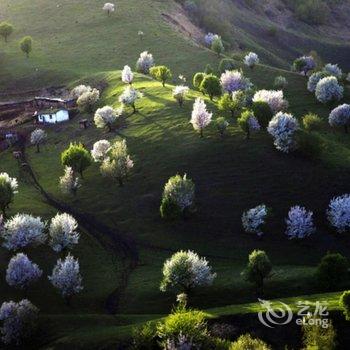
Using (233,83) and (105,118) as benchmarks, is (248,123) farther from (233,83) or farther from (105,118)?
(105,118)

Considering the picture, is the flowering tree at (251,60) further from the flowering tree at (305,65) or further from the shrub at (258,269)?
the shrub at (258,269)

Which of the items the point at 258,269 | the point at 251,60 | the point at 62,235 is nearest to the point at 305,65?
the point at 251,60

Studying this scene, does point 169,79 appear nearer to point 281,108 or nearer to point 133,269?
point 281,108

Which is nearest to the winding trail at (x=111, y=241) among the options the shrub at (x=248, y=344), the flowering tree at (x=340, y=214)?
the shrub at (x=248, y=344)

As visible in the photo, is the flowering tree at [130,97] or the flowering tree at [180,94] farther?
the flowering tree at [130,97]

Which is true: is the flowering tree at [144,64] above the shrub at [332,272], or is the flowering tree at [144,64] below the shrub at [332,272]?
below

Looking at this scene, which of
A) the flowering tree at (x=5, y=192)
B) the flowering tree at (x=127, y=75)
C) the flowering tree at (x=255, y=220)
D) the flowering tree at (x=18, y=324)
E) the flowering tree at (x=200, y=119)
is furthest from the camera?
the flowering tree at (x=127, y=75)

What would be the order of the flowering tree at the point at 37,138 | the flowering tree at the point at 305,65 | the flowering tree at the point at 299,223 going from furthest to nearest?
the flowering tree at the point at 305,65
the flowering tree at the point at 37,138
the flowering tree at the point at 299,223
